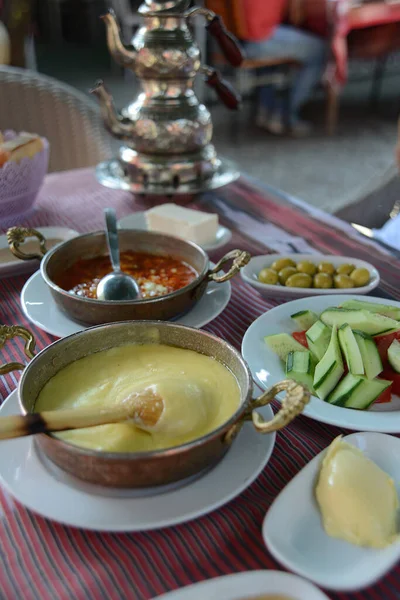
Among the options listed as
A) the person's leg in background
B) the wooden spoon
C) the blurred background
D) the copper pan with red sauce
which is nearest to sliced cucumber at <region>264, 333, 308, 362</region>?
the copper pan with red sauce

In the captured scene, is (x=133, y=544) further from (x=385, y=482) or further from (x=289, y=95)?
(x=289, y=95)

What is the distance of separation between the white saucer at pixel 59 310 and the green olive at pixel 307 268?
133 mm

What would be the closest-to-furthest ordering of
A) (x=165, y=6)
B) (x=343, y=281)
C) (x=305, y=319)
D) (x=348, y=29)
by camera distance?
(x=305, y=319) < (x=343, y=281) < (x=165, y=6) < (x=348, y=29)

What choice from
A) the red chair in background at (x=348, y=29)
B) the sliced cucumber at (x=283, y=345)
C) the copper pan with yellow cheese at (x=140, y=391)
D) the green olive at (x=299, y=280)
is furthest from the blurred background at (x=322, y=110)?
the copper pan with yellow cheese at (x=140, y=391)

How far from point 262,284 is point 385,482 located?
1.32 feet

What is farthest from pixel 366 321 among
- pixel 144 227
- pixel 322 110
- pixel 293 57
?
pixel 322 110

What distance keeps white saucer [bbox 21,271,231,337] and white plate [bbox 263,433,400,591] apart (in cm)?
28

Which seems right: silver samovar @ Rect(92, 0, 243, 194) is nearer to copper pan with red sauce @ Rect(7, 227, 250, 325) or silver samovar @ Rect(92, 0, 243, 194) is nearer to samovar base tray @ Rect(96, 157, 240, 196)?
samovar base tray @ Rect(96, 157, 240, 196)

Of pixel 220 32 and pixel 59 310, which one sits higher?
pixel 220 32

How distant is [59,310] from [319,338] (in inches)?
13.4

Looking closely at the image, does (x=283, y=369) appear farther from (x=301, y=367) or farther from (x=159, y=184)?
(x=159, y=184)

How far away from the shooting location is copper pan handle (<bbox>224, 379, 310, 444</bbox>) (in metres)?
0.45

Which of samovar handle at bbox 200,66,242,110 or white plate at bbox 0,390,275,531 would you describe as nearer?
white plate at bbox 0,390,275,531

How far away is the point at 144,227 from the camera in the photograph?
1.06m
